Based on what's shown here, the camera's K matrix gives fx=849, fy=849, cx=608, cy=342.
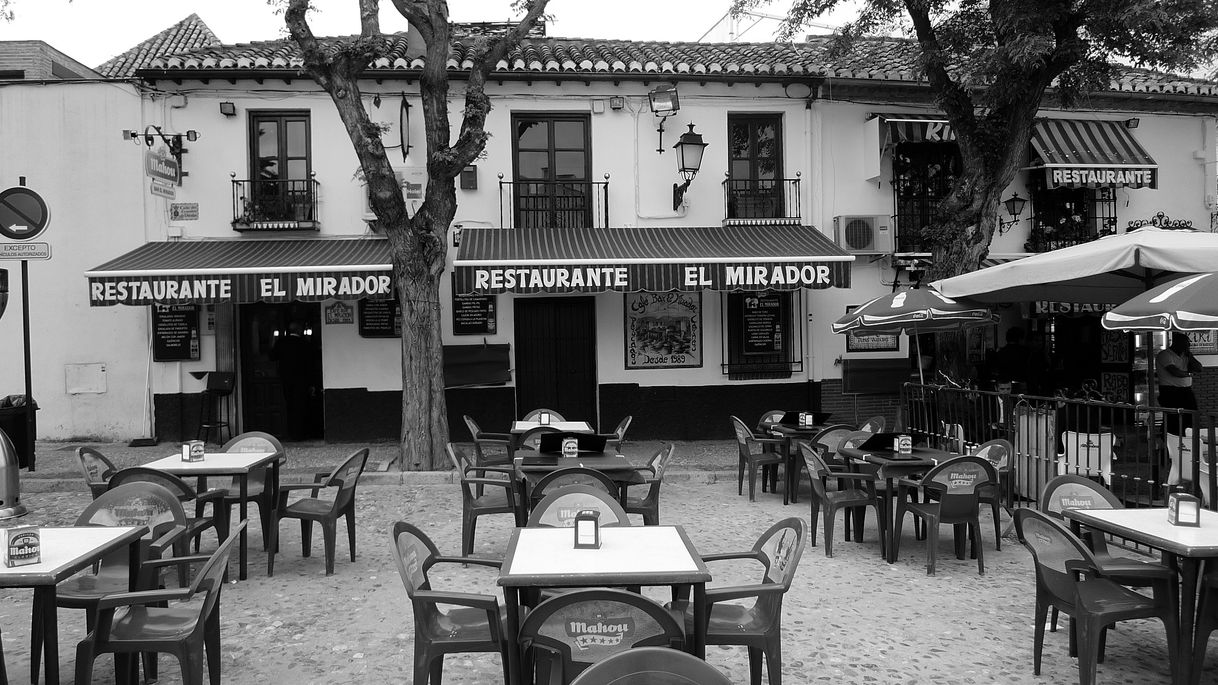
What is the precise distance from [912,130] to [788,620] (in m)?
10.7

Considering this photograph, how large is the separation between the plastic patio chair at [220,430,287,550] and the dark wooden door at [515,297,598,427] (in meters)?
6.30

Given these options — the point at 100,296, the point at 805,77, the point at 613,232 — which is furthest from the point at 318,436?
the point at 805,77

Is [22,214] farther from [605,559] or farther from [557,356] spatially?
[605,559]

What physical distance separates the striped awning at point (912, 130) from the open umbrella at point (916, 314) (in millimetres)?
4275

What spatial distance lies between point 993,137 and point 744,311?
447 cm

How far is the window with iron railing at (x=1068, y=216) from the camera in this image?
14.5 meters

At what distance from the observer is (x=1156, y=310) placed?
6273mm

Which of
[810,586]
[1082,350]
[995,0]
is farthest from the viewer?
[1082,350]

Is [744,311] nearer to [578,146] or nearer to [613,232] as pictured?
[613,232]

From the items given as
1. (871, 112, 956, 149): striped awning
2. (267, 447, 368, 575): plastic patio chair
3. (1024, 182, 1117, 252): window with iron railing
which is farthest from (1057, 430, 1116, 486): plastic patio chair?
(1024, 182, 1117, 252): window with iron railing

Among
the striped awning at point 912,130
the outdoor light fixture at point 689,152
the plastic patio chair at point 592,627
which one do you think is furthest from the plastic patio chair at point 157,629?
the striped awning at point 912,130

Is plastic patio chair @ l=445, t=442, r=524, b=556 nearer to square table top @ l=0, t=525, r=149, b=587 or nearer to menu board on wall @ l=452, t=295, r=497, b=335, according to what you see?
square table top @ l=0, t=525, r=149, b=587

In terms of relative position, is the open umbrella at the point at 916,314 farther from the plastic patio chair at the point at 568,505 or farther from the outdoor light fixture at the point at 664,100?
the plastic patio chair at the point at 568,505

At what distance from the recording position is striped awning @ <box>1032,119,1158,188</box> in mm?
13852
